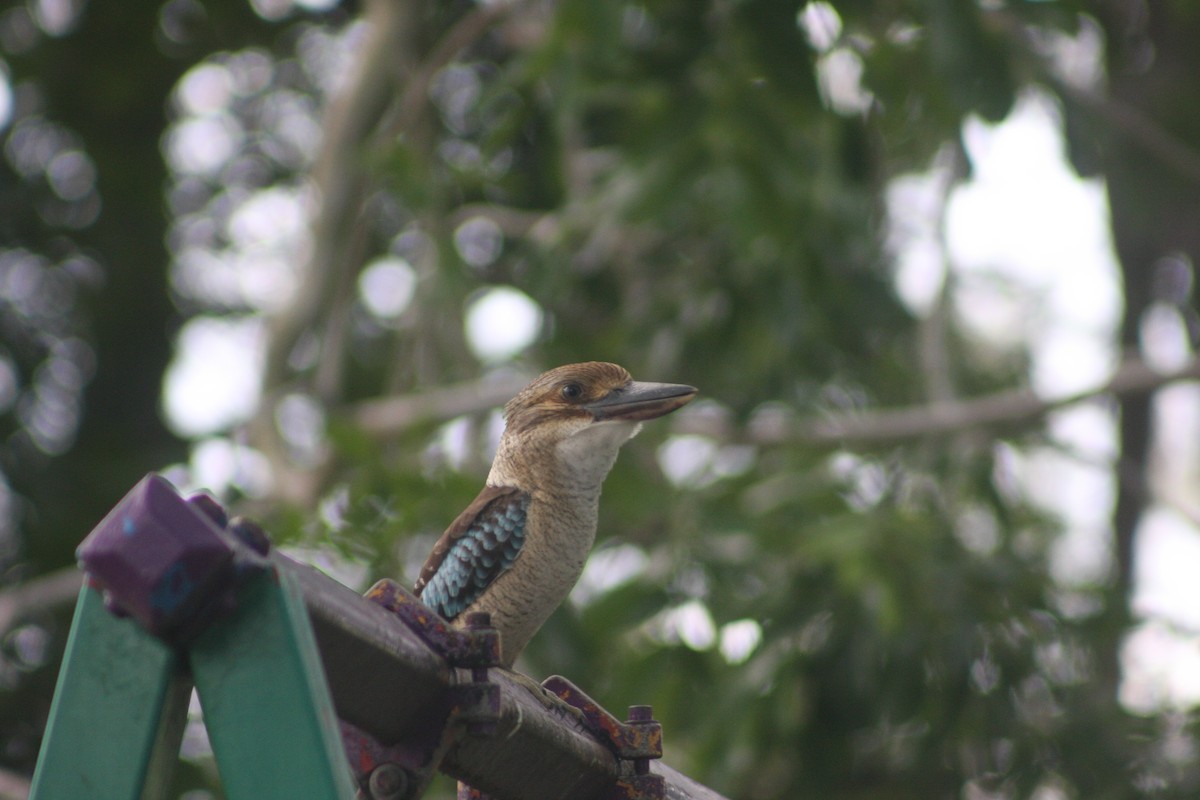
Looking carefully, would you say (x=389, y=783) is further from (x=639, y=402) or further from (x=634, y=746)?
(x=639, y=402)

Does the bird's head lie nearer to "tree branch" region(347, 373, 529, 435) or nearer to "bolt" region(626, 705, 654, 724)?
"bolt" region(626, 705, 654, 724)

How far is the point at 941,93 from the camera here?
5699 mm

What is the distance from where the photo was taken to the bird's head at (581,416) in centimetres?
335

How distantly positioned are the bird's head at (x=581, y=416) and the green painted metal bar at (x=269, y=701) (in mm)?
1826

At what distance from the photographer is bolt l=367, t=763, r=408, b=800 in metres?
1.88

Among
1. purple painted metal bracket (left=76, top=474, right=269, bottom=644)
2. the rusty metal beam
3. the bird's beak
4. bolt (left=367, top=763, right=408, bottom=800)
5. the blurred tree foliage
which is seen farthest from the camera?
the blurred tree foliage

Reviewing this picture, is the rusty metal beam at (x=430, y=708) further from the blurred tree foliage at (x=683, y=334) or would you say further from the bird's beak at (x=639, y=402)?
the blurred tree foliage at (x=683, y=334)

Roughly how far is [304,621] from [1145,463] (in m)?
10.1

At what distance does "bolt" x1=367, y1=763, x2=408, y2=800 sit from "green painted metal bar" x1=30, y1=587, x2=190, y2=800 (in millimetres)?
430

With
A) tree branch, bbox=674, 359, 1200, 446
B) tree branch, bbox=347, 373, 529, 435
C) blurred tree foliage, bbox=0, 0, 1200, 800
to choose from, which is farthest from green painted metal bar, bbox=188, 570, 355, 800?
tree branch, bbox=674, 359, 1200, 446

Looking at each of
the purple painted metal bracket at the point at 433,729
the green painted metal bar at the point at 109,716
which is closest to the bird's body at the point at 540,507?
the purple painted metal bracket at the point at 433,729

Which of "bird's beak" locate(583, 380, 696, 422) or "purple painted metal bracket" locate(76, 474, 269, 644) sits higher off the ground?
"bird's beak" locate(583, 380, 696, 422)

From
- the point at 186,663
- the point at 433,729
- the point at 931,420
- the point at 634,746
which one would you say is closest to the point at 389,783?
the point at 433,729

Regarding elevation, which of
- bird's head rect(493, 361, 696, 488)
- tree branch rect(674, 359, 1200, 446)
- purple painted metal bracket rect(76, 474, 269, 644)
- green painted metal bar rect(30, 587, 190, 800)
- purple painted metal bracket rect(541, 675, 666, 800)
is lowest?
green painted metal bar rect(30, 587, 190, 800)
